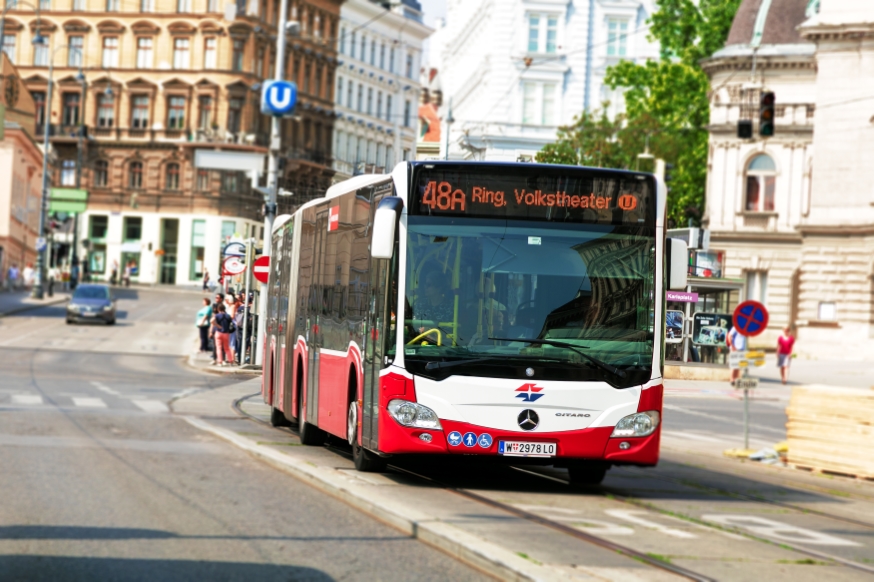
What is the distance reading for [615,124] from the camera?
64062mm

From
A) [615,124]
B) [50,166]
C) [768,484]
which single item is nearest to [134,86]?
[50,166]

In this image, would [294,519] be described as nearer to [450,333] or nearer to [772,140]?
[450,333]

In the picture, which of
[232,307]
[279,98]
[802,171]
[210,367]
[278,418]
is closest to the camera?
[278,418]

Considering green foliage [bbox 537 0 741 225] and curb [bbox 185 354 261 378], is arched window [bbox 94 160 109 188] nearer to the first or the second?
green foliage [bbox 537 0 741 225]

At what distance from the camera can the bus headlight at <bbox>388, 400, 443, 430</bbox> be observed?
44.4 feet

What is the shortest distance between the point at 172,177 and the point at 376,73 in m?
23.9

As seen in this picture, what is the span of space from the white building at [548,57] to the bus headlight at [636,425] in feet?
227

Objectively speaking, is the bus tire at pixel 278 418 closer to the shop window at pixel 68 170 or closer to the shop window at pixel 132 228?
the shop window at pixel 132 228

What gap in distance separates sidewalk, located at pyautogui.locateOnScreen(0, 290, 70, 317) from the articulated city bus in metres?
49.1


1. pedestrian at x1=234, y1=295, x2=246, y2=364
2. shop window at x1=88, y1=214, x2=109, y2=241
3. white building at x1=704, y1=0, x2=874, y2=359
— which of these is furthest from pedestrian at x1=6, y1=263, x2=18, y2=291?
pedestrian at x1=234, y1=295, x2=246, y2=364

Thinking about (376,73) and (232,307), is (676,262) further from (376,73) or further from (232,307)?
(376,73)

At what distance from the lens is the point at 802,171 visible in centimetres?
6594

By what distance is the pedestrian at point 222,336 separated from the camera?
77.9 ft

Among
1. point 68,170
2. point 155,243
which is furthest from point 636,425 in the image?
point 68,170
